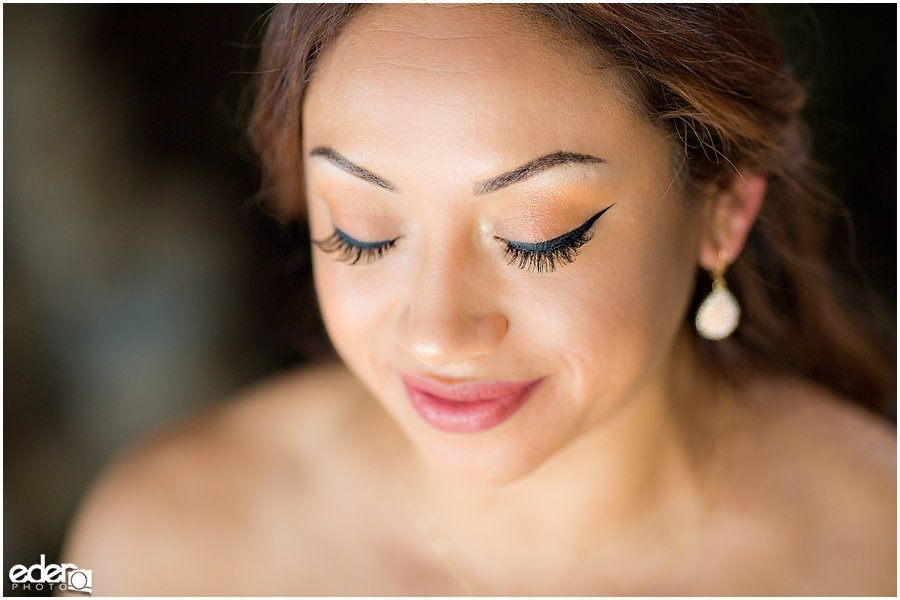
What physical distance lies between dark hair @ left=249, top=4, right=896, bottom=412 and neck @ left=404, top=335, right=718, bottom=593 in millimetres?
293

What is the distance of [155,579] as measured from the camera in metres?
1.54

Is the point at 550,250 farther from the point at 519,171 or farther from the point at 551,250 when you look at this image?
the point at 519,171

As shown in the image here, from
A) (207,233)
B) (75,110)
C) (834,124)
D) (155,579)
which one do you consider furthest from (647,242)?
(75,110)

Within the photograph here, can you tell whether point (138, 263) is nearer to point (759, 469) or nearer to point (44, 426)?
point (44, 426)

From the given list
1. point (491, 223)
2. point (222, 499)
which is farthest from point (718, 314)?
point (222, 499)

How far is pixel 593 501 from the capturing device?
146cm

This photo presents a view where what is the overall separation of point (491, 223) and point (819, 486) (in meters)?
1.09

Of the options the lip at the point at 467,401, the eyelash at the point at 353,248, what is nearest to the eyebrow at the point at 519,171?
the eyelash at the point at 353,248

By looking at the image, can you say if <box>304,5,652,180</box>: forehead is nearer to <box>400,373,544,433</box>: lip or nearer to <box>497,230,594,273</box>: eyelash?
<box>497,230,594,273</box>: eyelash

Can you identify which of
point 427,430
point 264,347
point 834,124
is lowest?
point 427,430

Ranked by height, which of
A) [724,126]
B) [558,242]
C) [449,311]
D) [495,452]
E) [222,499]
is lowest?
[222,499]

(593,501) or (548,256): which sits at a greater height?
(548,256)

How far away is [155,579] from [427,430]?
2.58 feet

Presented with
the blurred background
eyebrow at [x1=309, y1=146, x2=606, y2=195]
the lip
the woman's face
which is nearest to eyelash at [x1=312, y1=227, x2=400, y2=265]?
the woman's face
